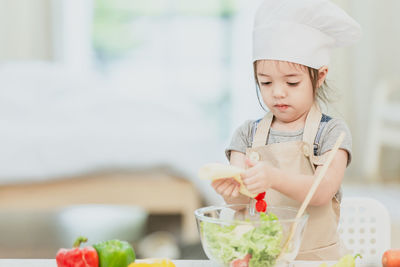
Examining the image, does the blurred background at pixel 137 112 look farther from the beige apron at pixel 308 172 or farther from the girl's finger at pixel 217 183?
the girl's finger at pixel 217 183

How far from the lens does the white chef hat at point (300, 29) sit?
88 cm

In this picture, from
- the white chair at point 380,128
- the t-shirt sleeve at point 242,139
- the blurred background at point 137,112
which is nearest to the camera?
the t-shirt sleeve at point 242,139

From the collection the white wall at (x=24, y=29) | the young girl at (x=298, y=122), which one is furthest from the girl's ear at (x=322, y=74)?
the white wall at (x=24, y=29)

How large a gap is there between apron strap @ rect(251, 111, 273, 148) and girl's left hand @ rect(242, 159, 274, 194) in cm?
16

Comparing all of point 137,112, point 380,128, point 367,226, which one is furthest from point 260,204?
point 380,128

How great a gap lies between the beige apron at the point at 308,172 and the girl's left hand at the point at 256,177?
5.2 inches

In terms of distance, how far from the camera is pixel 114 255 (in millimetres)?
851

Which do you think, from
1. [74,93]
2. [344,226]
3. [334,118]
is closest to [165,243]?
[74,93]

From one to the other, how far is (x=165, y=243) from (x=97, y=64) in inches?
115

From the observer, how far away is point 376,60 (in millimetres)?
4746

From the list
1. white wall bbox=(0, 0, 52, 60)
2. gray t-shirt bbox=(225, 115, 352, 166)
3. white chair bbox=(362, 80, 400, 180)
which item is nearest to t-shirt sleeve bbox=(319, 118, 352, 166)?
gray t-shirt bbox=(225, 115, 352, 166)

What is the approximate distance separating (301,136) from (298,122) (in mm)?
27

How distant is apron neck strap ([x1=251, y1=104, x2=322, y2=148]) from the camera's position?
95cm

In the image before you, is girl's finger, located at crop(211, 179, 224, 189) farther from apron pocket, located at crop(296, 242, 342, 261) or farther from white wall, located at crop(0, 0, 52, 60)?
white wall, located at crop(0, 0, 52, 60)
